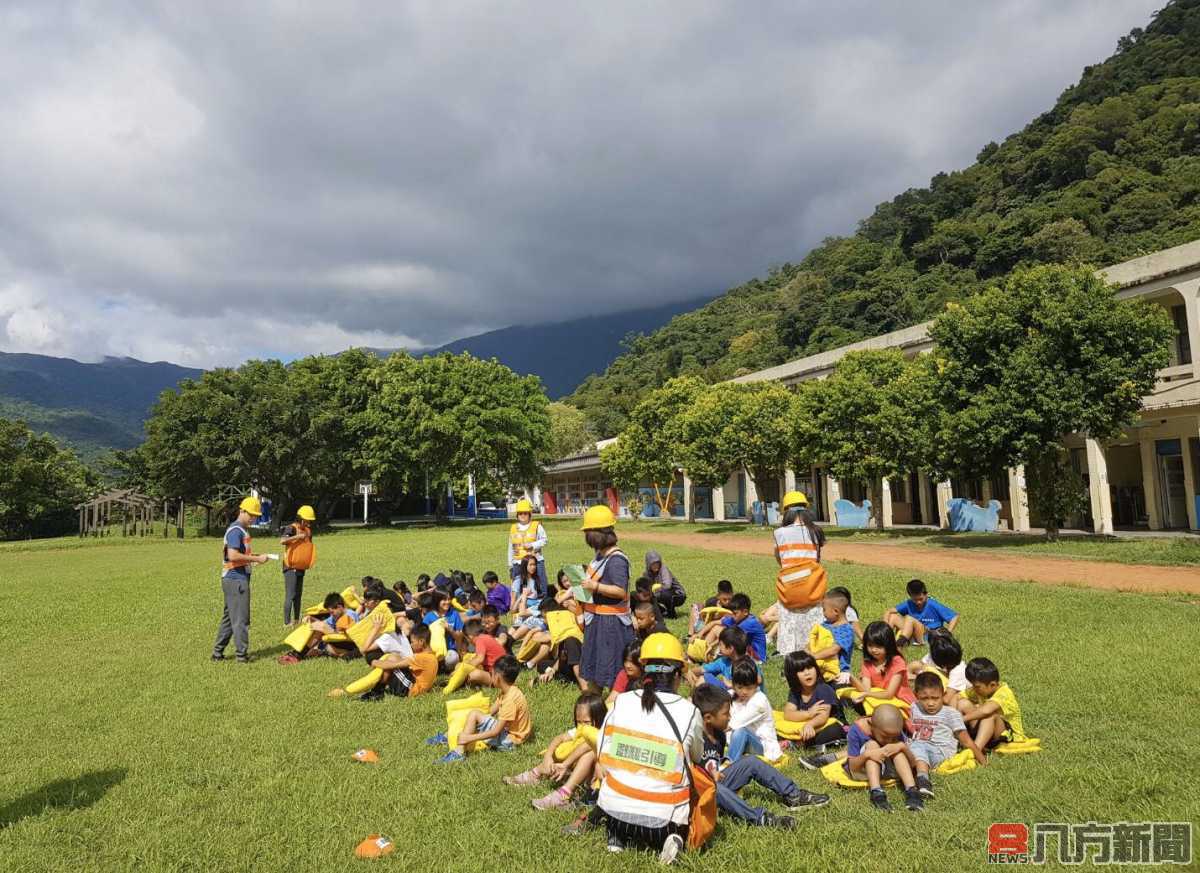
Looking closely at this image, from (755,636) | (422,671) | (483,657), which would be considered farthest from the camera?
(755,636)

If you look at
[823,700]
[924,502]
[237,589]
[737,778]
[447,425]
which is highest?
[447,425]

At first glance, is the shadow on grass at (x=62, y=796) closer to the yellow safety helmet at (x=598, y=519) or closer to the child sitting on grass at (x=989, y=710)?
the yellow safety helmet at (x=598, y=519)

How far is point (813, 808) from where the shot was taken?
4.50 meters

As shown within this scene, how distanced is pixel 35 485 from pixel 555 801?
5661cm

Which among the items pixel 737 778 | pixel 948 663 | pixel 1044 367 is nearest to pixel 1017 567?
pixel 1044 367

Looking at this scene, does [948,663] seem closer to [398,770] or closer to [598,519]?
[598,519]

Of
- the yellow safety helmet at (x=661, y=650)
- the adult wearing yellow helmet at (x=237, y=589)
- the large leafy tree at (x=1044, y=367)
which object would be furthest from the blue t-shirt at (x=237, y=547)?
the large leafy tree at (x=1044, y=367)

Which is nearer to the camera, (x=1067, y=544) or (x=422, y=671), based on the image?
(x=422, y=671)

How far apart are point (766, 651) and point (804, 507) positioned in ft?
6.86

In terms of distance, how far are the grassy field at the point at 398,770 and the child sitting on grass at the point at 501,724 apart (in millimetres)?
173

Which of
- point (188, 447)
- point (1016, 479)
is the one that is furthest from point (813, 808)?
point (188, 447)

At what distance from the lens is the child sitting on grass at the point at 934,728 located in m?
5.09

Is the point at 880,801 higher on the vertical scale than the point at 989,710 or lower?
lower

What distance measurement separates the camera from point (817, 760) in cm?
528
